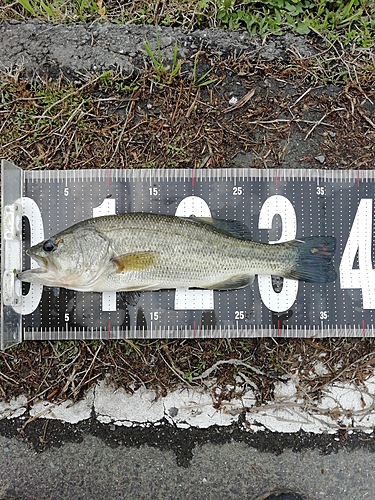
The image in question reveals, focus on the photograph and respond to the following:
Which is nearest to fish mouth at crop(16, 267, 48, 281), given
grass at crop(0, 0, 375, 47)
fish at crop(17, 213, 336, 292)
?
fish at crop(17, 213, 336, 292)

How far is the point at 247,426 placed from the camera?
152 inches

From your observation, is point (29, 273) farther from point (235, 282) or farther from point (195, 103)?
point (195, 103)

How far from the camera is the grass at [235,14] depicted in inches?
159

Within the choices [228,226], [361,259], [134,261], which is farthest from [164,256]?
[361,259]

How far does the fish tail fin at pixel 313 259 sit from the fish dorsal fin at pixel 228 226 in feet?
1.33

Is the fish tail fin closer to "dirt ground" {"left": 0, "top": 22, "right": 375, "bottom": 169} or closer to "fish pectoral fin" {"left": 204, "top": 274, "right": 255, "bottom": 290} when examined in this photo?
"fish pectoral fin" {"left": 204, "top": 274, "right": 255, "bottom": 290}

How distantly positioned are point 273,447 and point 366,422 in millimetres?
839

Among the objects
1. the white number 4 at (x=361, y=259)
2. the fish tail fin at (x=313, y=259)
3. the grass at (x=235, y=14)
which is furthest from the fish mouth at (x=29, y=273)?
the white number 4 at (x=361, y=259)

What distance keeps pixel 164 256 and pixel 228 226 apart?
62 cm

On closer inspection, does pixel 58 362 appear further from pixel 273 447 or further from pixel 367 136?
pixel 367 136

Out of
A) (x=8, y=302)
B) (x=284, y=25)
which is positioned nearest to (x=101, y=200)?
(x=8, y=302)

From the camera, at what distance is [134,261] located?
3.52m

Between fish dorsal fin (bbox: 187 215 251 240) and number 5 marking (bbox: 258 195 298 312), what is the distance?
0.63 feet

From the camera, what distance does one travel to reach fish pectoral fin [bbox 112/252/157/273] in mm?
3500
